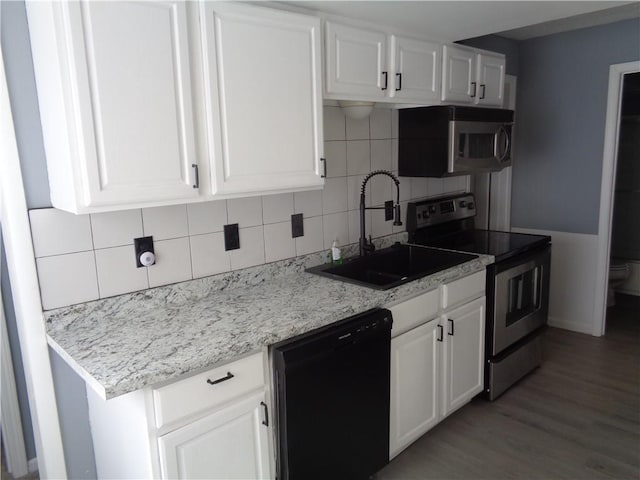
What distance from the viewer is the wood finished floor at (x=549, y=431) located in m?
2.25

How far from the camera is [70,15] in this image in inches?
54.5

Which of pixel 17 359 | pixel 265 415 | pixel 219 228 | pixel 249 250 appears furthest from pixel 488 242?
pixel 17 359

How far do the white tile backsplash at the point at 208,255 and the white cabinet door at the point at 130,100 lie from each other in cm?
43

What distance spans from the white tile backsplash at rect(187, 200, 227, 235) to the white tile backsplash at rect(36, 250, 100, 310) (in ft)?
1.38

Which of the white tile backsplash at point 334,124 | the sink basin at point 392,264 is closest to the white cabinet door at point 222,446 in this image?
the sink basin at point 392,264

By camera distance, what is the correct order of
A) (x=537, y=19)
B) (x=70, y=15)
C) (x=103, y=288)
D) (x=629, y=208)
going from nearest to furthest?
1. (x=70, y=15)
2. (x=103, y=288)
3. (x=537, y=19)
4. (x=629, y=208)

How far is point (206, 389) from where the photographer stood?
150 centimetres

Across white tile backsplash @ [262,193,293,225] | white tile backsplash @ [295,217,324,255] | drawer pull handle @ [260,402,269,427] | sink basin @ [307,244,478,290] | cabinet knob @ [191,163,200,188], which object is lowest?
drawer pull handle @ [260,402,269,427]

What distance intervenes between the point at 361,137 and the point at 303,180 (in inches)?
32.4

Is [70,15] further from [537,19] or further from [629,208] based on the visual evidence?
[629,208]

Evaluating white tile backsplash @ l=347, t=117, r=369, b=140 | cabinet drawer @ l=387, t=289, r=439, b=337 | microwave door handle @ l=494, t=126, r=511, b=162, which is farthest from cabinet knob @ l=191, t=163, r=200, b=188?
microwave door handle @ l=494, t=126, r=511, b=162

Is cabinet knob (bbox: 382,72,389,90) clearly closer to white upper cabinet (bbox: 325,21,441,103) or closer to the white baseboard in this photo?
white upper cabinet (bbox: 325,21,441,103)

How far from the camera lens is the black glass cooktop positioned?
2766 millimetres

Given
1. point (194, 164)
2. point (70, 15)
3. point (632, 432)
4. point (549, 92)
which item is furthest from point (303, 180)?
point (549, 92)
